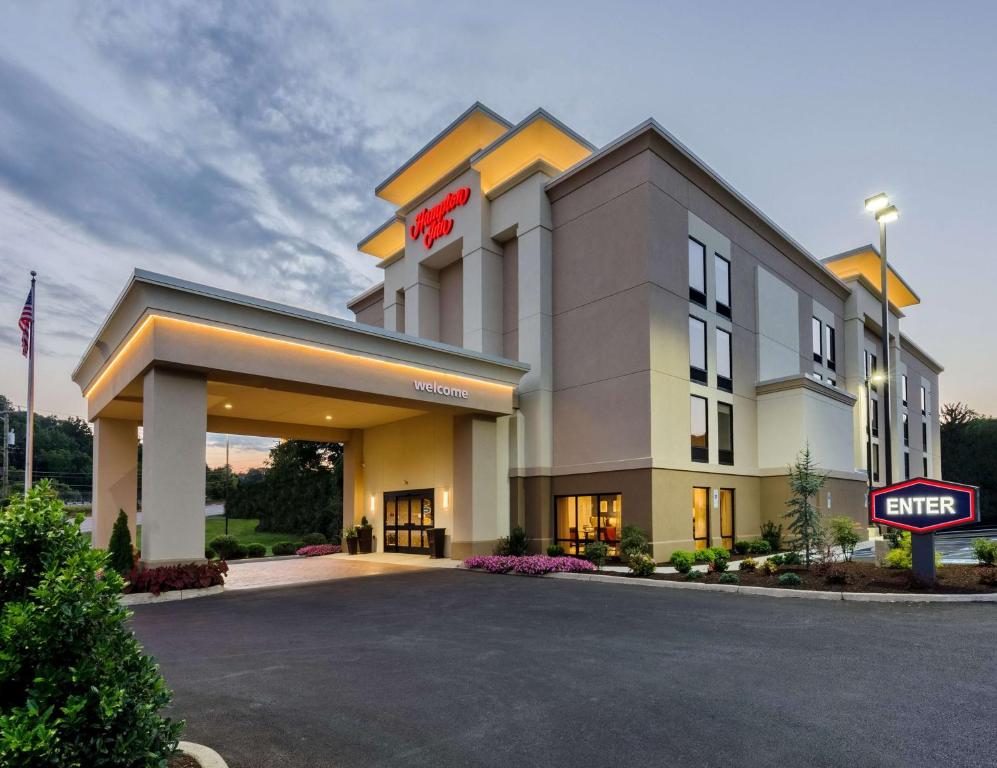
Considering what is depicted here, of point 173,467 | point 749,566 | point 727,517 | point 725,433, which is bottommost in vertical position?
point 749,566

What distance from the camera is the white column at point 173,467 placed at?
1505 centimetres

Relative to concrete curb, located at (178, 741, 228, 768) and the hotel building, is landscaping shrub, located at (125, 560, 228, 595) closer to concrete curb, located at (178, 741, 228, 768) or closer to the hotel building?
the hotel building

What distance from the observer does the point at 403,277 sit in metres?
31.8

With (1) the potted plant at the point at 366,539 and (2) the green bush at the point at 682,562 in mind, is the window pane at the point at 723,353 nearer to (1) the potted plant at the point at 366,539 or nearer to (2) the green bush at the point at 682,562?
(2) the green bush at the point at 682,562

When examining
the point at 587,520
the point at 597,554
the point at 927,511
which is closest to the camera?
the point at 927,511

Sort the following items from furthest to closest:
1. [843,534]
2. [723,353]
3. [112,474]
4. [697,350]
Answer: [723,353]
[697,350]
[112,474]
[843,534]

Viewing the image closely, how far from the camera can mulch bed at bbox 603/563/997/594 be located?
12.7 meters

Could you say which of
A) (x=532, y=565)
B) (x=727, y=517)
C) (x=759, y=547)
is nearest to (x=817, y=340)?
(x=727, y=517)

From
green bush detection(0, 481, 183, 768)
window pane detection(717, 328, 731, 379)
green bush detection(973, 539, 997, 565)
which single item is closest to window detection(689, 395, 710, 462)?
window pane detection(717, 328, 731, 379)

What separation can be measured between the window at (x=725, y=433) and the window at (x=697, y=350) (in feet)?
6.00

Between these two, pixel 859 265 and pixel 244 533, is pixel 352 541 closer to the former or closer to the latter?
pixel 859 265

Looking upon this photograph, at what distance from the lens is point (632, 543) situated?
1939 cm

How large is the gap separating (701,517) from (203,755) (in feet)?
67.3

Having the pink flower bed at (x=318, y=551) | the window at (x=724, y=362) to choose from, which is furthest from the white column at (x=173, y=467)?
the window at (x=724, y=362)
